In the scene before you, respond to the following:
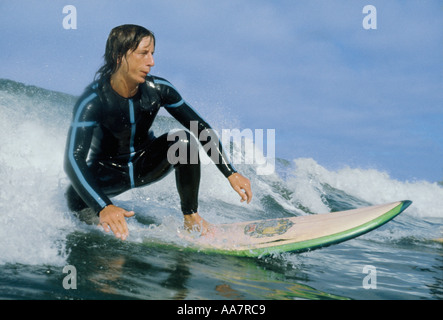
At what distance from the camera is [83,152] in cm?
299

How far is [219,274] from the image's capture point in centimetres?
281

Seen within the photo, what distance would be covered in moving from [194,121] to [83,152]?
1.05 meters

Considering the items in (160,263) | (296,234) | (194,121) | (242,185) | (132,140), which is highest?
(194,121)

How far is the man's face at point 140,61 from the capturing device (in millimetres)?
3090

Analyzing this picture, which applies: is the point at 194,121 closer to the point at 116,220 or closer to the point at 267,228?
the point at 267,228

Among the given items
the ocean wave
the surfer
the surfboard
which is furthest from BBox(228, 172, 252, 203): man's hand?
the ocean wave

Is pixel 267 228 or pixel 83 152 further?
pixel 267 228

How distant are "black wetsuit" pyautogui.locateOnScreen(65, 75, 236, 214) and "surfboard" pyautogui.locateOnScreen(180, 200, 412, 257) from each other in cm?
38

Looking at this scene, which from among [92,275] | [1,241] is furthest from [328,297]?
[1,241]

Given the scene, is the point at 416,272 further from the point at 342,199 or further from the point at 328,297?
the point at 342,199

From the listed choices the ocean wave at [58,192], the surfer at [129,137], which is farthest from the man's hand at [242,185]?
the ocean wave at [58,192]

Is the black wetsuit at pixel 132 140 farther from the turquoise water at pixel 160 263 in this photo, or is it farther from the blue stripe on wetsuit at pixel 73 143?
the turquoise water at pixel 160 263

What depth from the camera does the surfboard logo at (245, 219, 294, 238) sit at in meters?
3.75

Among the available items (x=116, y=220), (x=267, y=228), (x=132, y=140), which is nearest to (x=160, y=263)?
(x=116, y=220)
